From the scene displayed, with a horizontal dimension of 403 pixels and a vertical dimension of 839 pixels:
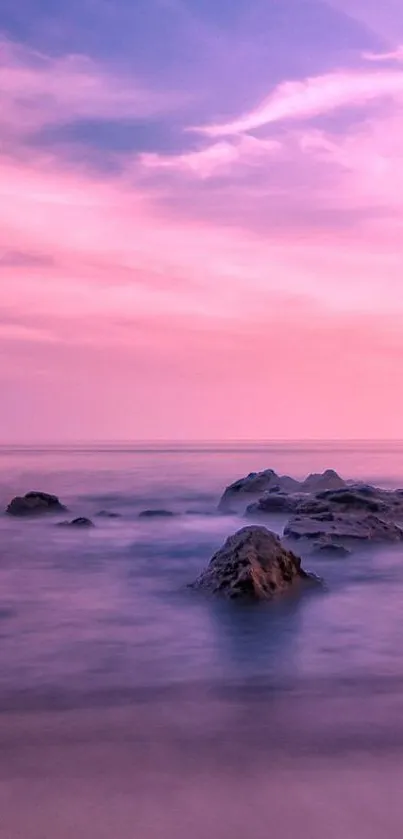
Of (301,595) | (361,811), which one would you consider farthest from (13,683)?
(301,595)

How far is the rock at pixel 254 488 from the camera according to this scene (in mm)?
30281

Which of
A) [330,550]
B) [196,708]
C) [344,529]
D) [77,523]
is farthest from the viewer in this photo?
[77,523]

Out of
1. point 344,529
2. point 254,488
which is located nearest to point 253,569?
point 344,529

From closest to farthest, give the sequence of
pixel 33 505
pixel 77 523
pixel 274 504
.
→ pixel 77 523
pixel 274 504
pixel 33 505

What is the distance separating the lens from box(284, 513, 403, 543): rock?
17.7m

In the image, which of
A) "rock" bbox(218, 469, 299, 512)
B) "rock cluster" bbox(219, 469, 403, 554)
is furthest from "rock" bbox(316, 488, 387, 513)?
"rock" bbox(218, 469, 299, 512)

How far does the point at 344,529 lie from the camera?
18.3 metres

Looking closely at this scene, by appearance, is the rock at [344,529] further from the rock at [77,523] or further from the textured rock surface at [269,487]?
the textured rock surface at [269,487]

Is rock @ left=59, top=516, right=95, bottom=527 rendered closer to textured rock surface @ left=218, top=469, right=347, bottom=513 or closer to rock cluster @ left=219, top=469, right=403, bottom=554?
rock cluster @ left=219, top=469, right=403, bottom=554

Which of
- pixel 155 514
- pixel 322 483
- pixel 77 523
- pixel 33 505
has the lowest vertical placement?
pixel 155 514

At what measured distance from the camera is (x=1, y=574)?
587 inches

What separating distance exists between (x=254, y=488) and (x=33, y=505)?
9731 mm

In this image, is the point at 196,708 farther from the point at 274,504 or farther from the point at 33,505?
the point at 33,505

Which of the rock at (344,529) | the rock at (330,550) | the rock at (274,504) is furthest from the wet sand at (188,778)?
the rock at (274,504)
